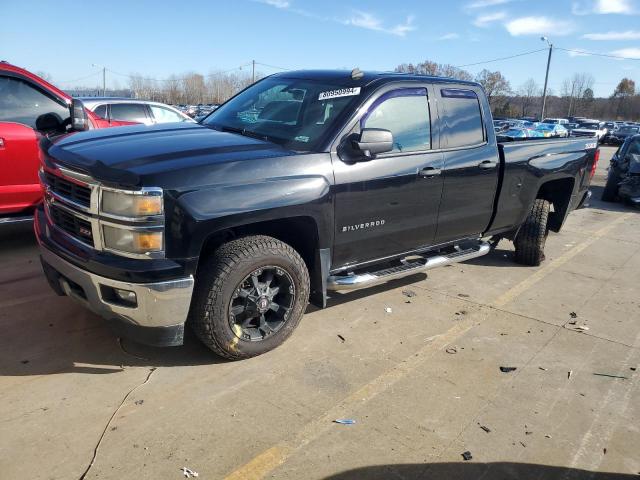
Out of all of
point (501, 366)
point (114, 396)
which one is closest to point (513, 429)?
point (501, 366)

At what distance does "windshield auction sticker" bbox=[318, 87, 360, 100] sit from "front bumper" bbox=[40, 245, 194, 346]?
187cm

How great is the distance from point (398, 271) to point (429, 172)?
86 cm

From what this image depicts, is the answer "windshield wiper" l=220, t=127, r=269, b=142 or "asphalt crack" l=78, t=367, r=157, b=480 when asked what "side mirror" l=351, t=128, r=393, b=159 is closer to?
"windshield wiper" l=220, t=127, r=269, b=142

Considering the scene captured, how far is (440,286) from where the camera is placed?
5.36 metres

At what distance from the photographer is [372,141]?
3.59 meters

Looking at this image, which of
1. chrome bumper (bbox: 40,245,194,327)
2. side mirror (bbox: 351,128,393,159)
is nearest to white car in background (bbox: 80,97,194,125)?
side mirror (bbox: 351,128,393,159)

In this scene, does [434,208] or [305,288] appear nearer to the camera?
[305,288]

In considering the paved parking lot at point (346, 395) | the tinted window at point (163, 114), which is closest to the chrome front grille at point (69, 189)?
the paved parking lot at point (346, 395)

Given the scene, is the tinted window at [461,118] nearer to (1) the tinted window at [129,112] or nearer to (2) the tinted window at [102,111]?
(1) the tinted window at [129,112]

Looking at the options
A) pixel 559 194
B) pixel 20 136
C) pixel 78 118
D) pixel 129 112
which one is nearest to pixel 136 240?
pixel 78 118

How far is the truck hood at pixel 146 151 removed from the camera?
2980mm

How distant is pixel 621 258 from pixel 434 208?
12.7 ft

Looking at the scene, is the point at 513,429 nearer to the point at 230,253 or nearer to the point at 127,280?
the point at 230,253

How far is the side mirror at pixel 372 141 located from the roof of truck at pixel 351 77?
0.62 meters
